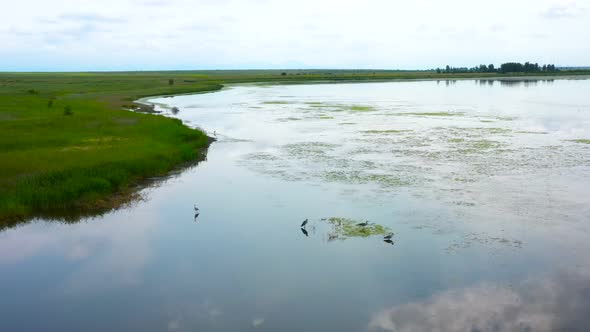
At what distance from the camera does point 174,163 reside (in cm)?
2334

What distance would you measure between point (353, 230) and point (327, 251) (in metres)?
1.57

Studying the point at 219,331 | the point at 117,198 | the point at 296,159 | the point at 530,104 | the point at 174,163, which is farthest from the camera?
the point at 530,104

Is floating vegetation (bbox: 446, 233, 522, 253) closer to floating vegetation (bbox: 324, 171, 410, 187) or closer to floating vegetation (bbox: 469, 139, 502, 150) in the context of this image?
floating vegetation (bbox: 324, 171, 410, 187)

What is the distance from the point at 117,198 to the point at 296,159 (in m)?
9.20

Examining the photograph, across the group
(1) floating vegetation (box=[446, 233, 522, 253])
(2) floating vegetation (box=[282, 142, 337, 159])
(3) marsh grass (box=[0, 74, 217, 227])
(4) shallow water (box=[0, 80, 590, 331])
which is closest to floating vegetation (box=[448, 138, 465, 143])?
(4) shallow water (box=[0, 80, 590, 331])

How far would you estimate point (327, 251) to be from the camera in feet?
44.9

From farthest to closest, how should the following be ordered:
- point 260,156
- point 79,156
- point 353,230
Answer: point 260,156 → point 79,156 → point 353,230

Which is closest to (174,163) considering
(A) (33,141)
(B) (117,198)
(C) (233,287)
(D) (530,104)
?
(B) (117,198)

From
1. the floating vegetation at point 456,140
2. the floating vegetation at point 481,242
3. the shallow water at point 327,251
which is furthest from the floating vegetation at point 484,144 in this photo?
the floating vegetation at point 481,242

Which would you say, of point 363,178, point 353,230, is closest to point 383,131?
point 363,178

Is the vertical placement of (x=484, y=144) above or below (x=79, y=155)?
below

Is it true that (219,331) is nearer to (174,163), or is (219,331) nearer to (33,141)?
(174,163)

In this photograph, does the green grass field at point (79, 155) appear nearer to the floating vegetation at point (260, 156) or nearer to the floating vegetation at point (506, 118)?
the floating vegetation at point (260, 156)

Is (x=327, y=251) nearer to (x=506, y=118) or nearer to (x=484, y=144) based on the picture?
(x=484, y=144)
